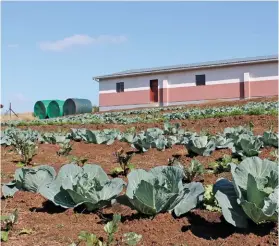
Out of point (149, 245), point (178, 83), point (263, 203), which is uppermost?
point (178, 83)

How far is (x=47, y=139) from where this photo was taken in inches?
383

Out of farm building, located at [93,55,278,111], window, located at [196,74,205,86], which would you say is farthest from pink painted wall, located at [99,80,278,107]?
window, located at [196,74,205,86]

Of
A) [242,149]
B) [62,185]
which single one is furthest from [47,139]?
[62,185]

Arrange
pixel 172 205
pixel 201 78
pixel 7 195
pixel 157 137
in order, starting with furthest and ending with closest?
pixel 201 78
pixel 157 137
pixel 7 195
pixel 172 205

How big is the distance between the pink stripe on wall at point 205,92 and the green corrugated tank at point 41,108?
11307 millimetres

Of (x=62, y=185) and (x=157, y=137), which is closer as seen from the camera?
(x=62, y=185)

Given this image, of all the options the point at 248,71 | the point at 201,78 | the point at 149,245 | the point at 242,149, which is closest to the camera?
the point at 149,245

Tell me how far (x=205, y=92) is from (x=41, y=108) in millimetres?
14923

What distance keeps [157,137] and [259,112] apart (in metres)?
6.08

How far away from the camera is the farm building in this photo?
3027 centimetres

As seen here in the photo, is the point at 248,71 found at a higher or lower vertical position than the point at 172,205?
higher

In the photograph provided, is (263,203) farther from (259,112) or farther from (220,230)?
(259,112)

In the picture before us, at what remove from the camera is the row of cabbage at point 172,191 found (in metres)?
3.12

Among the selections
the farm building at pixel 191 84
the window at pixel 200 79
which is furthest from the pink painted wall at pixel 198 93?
the window at pixel 200 79
